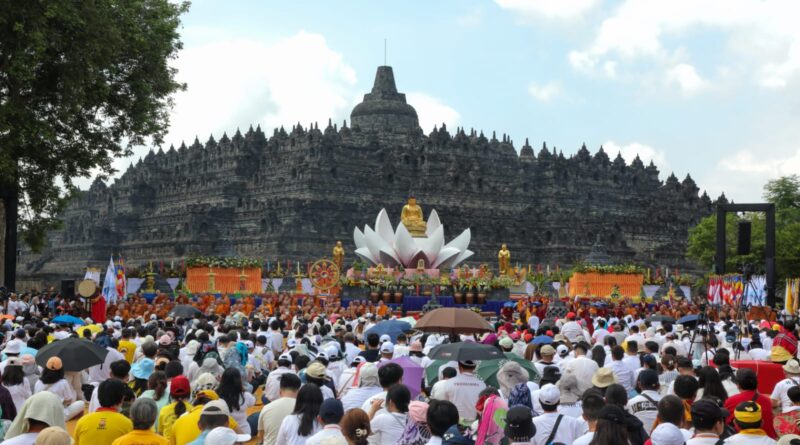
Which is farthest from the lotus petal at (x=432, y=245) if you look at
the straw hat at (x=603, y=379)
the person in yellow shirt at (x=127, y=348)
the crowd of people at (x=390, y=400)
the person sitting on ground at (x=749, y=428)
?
the person sitting on ground at (x=749, y=428)

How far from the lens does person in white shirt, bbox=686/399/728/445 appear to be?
785 cm

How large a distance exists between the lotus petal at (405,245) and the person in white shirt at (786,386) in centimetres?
3823

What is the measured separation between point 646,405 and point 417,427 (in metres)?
2.60

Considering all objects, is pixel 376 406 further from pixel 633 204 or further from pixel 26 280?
pixel 633 204

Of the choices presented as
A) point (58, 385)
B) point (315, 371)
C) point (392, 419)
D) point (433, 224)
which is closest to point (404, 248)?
point (433, 224)

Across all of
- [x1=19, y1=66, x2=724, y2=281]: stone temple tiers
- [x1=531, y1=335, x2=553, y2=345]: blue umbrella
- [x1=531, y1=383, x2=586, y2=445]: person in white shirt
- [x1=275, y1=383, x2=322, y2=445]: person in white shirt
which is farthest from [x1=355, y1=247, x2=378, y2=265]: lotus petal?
[x1=275, y1=383, x2=322, y2=445]: person in white shirt

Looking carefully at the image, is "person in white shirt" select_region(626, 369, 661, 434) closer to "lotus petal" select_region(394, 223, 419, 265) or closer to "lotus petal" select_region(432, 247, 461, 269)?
"lotus petal" select_region(394, 223, 419, 265)

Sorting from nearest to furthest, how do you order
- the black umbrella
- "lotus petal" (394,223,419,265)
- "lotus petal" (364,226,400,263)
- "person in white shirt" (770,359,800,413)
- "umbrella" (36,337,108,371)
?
"person in white shirt" (770,359,800,413) < the black umbrella < "umbrella" (36,337,108,371) < "lotus petal" (394,223,419,265) < "lotus petal" (364,226,400,263)

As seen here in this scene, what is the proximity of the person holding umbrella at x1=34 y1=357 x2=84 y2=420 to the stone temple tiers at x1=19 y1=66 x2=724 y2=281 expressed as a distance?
5524 cm

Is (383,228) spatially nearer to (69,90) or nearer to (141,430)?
(69,90)

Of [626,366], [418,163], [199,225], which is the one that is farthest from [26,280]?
[626,366]

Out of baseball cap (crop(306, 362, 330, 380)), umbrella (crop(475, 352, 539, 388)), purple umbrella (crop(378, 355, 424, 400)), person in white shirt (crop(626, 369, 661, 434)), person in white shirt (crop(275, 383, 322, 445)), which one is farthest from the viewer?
umbrella (crop(475, 352, 539, 388))

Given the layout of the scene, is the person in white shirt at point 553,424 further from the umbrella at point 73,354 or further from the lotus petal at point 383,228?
the lotus petal at point 383,228

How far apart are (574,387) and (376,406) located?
1.90 m
